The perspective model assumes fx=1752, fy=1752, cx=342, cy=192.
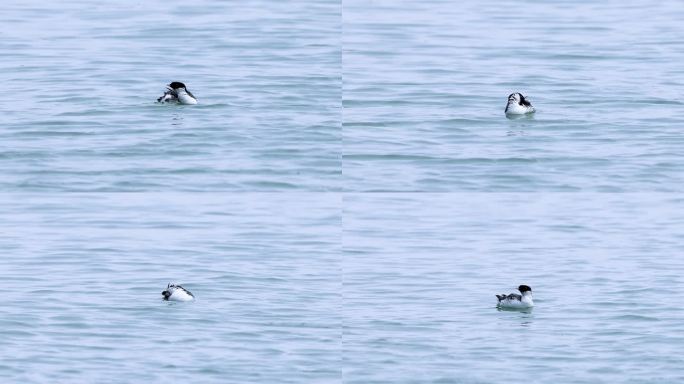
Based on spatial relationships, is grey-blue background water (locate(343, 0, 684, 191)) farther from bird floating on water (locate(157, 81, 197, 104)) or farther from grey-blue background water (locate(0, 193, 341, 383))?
bird floating on water (locate(157, 81, 197, 104))

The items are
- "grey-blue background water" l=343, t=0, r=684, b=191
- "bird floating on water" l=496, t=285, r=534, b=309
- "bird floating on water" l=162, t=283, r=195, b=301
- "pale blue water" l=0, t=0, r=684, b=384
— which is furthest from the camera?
"bird floating on water" l=162, t=283, r=195, b=301

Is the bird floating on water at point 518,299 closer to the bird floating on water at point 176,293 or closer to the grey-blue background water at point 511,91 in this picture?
the grey-blue background water at point 511,91

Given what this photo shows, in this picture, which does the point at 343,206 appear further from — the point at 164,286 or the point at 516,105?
the point at 516,105

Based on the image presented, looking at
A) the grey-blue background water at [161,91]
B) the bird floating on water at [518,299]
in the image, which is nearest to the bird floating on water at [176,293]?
the grey-blue background water at [161,91]

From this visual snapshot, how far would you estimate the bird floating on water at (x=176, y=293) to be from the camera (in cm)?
2186

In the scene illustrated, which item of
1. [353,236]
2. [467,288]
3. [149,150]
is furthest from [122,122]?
[467,288]

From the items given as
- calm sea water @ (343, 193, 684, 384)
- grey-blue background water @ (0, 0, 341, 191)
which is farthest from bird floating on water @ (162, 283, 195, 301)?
calm sea water @ (343, 193, 684, 384)

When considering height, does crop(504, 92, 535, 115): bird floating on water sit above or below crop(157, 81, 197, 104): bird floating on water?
below

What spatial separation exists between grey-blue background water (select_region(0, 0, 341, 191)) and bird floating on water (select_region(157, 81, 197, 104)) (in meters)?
0.21

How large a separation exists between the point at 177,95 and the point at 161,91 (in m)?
0.87

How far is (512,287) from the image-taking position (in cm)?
2155

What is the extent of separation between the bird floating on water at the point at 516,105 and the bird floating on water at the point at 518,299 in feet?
7.79

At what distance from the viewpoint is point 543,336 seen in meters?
20.3

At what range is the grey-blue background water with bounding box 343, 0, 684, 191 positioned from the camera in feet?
67.4
